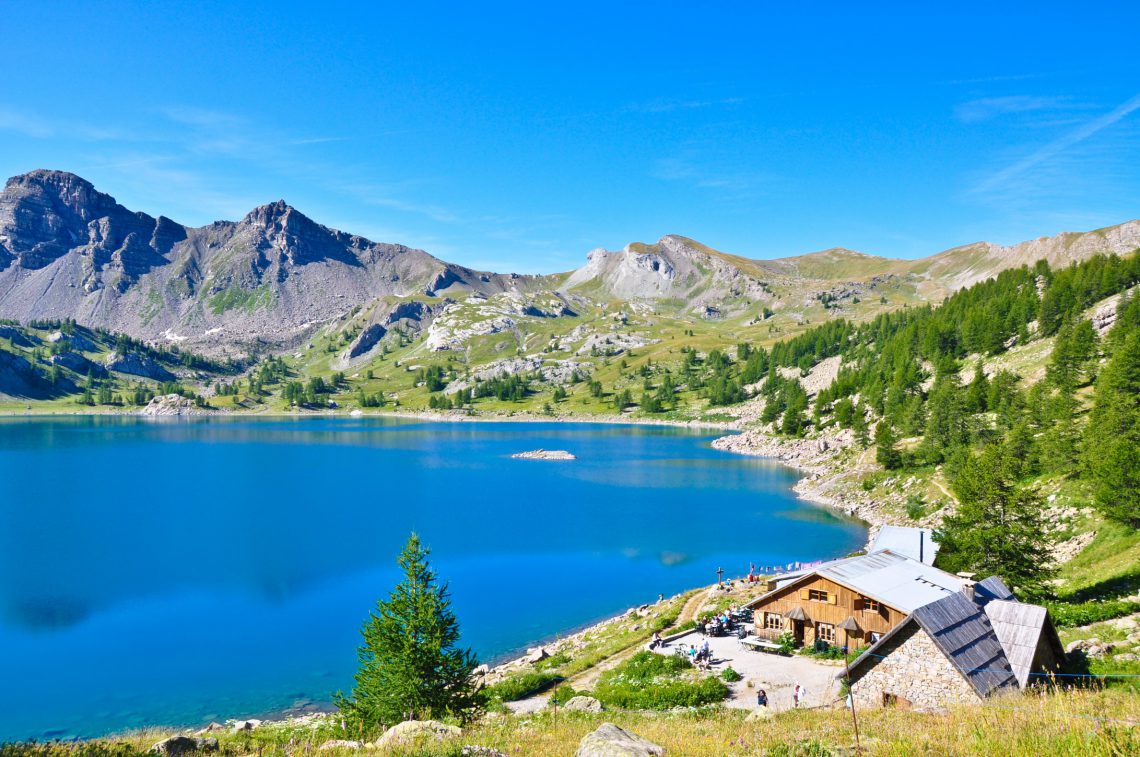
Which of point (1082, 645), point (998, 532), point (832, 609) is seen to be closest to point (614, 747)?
point (1082, 645)

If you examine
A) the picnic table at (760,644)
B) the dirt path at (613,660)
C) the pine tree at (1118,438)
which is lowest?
the dirt path at (613,660)

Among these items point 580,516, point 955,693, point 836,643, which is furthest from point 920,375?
point 955,693

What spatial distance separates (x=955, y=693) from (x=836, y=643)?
43.5ft

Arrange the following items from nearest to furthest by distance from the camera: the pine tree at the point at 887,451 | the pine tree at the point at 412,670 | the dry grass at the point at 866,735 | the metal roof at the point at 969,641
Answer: the dry grass at the point at 866,735 → the metal roof at the point at 969,641 → the pine tree at the point at 412,670 → the pine tree at the point at 887,451

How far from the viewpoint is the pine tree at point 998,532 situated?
122ft

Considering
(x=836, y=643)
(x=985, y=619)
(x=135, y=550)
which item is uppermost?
(x=985, y=619)

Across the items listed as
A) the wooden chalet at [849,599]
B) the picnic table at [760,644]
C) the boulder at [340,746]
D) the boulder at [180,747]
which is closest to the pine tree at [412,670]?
the boulder at [180,747]

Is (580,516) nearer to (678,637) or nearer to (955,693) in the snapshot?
(678,637)

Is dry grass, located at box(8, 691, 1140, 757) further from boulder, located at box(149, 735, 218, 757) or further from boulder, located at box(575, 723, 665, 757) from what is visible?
boulder, located at box(575, 723, 665, 757)

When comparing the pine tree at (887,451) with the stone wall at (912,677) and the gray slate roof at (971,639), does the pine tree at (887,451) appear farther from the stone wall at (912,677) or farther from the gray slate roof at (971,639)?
the stone wall at (912,677)

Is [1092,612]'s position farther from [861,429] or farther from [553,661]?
[861,429]

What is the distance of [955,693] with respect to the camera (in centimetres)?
2216

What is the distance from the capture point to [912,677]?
23.2m

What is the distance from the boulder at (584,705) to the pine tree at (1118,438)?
3753cm
